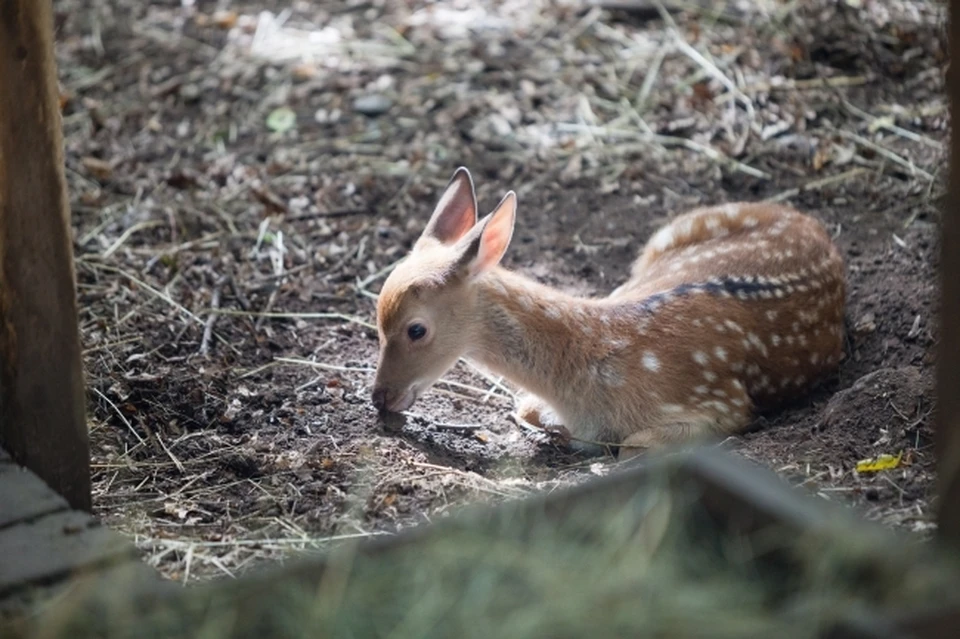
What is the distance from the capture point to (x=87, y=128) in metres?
8.37

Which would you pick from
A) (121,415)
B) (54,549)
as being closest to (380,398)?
(121,415)

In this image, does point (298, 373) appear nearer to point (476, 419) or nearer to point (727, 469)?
point (476, 419)

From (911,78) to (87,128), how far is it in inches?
199

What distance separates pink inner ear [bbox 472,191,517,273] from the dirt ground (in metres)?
0.71

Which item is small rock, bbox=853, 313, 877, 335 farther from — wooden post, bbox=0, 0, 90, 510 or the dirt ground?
wooden post, bbox=0, 0, 90, 510

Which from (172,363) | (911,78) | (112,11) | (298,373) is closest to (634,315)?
(298,373)

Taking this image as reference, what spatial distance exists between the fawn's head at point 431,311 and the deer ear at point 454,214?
0.99 ft

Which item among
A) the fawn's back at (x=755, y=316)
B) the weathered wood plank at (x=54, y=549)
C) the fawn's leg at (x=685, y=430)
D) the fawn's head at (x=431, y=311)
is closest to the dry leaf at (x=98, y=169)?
the fawn's head at (x=431, y=311)

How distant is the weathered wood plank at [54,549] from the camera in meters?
3.62

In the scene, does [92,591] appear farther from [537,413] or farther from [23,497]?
[537,413]

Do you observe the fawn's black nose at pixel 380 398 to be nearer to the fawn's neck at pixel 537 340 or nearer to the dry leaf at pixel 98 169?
the fawn's neck at pixel 537 340

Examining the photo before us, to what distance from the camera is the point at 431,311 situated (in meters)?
5.53

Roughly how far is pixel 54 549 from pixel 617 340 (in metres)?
2.61

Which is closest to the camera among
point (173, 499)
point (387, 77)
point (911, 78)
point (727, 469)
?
point (727, 469)
